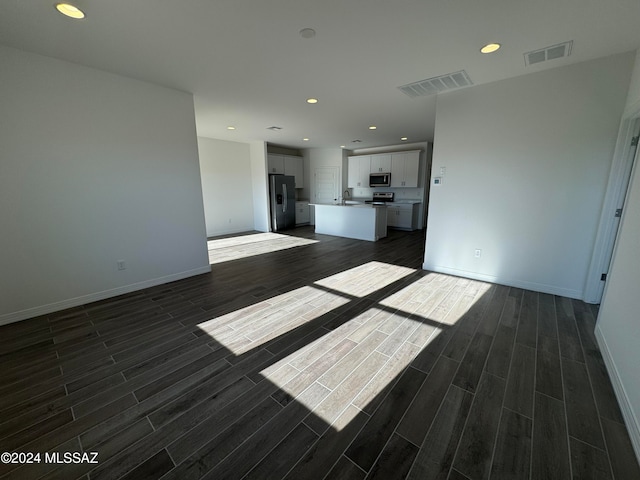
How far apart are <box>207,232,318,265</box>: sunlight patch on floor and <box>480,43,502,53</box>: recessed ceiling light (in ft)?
15.0

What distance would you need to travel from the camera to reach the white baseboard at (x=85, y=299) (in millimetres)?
2689

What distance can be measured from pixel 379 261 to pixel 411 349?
2.62m

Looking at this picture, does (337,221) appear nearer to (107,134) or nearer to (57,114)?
(107,134)

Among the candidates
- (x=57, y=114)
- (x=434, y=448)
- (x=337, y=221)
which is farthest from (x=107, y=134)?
(x=337, y=221)

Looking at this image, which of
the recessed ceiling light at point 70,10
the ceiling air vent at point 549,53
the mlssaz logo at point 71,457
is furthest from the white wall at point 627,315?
the recessed ceiling light at point 70,10

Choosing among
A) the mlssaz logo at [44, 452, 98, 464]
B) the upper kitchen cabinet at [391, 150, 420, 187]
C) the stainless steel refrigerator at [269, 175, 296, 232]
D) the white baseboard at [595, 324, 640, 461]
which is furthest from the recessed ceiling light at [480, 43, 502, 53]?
the stainless steel refrigerator at [269, 175, 296, 232]

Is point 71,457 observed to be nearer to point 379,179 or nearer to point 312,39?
point 312,39

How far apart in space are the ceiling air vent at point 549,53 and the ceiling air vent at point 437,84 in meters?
0.59

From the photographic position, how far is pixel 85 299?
309 cm

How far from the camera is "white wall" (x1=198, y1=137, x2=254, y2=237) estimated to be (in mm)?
6918

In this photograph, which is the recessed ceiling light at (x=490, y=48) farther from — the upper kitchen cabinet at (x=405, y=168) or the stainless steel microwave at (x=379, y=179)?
the stainless steel microwave at (x=379, y=179)

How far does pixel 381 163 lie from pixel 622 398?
291 inches

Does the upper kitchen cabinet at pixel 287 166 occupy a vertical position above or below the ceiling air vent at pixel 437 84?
below

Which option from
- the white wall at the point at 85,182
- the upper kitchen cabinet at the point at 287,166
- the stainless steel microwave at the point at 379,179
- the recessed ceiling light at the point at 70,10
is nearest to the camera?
the recessed ceiling light at the point at 70,10
